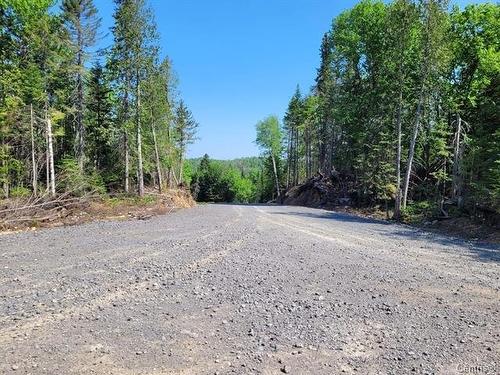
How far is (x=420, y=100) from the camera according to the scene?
18.7m

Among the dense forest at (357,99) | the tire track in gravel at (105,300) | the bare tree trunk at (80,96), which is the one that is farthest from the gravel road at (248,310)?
the bare tree trunk at (80,96)

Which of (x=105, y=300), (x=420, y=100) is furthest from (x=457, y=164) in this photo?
(x=105, y=300)

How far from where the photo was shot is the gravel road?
3740 millimetres

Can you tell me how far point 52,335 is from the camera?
168 inches

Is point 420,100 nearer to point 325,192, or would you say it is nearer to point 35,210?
point 325,192

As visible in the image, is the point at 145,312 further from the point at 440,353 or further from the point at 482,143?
the point at 482,143

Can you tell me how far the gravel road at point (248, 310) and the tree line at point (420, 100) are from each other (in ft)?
30.9

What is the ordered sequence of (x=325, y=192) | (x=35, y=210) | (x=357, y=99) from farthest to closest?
1. (x=325, y=192)
2. (x=357, y=99)
3. (x=35, y=210)

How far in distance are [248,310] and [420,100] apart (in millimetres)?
17205

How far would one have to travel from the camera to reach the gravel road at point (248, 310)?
374 cm

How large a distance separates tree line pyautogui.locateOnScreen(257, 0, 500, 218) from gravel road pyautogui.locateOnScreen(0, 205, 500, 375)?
9.43 metres

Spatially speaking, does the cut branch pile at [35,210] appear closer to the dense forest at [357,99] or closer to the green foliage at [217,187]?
the dense forest at [357,99]

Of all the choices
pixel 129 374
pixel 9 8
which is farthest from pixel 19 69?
pixel 129 374

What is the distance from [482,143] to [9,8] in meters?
27.5
